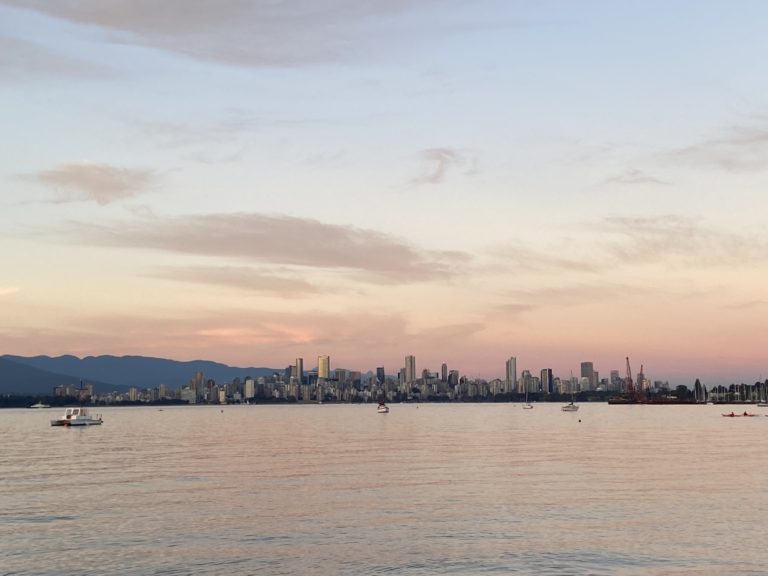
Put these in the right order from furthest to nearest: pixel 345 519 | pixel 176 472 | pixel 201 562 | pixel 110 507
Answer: pixel 176 472 → pixel 110 507 → pixel 345 519 → pixel 201 562

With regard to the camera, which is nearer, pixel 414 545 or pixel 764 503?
pixel 414 545

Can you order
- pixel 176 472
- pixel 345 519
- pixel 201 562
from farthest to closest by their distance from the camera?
1. pixel 176 472
2. pixel 345 519
3. pixel 201 562

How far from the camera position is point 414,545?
183ft

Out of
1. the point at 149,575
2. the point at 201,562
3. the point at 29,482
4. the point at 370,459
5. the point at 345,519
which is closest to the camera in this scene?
the point at 149,575

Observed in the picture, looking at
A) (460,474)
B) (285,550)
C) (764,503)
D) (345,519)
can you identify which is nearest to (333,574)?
(285,550)

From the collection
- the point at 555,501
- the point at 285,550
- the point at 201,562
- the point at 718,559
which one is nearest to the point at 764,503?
the point at 555,501

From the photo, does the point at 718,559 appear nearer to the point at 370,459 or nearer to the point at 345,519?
the point at 345,519

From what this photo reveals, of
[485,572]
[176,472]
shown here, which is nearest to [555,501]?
[485,572]

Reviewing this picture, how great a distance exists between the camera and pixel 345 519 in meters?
65.8

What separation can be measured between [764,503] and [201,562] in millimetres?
48492

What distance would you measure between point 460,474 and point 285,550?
4537 cm

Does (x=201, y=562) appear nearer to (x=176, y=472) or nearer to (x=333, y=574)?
(x=333, y=574)

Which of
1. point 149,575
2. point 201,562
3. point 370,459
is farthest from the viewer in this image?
point 370,459

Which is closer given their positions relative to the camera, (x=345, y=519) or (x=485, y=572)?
(x=485, y=572)
